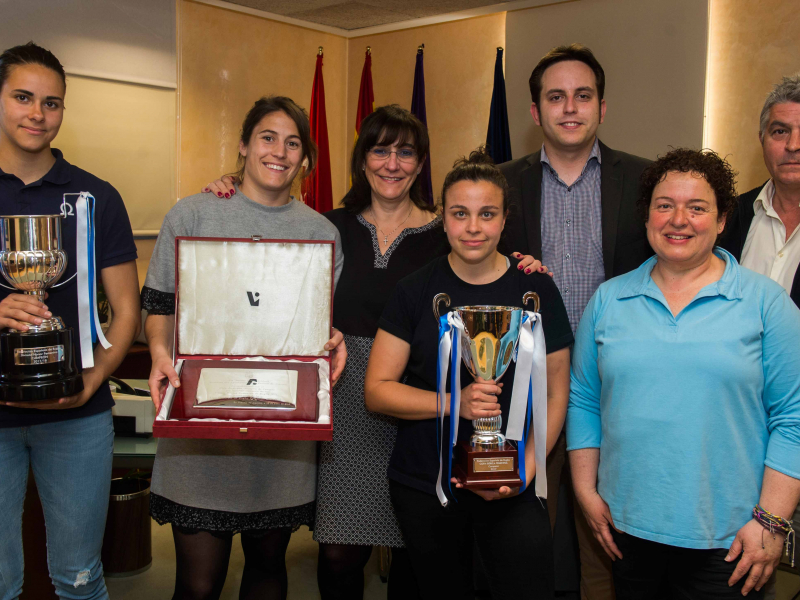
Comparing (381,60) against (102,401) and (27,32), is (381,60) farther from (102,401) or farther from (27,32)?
(102,401)

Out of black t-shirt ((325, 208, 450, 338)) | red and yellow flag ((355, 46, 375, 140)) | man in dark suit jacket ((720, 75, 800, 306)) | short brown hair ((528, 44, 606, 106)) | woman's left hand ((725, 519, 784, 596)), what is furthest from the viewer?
red and yellow flag ((355, 46, 375, 140))

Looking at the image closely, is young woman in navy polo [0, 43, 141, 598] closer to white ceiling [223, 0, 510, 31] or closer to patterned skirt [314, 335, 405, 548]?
patterned skirt [314, 335, 405, 548]

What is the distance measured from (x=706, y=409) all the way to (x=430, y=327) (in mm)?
703

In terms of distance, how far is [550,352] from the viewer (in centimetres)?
187

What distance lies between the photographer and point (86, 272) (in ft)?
6.22

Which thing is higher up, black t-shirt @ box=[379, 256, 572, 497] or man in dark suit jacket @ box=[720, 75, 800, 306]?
man in dark suit jacket @ box=[720, 75, 800, 306]

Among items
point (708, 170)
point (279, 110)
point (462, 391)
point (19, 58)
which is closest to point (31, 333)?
point (19, 58)

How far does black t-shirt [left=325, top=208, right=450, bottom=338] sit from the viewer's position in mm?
2209

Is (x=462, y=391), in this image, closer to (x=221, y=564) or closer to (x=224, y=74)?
(x=221, y=564)

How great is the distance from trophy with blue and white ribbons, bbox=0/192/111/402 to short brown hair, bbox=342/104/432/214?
35.4 inches

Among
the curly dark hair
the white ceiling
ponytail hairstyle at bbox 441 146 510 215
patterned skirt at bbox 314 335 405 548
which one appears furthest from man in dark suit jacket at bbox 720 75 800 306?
the white ceiling

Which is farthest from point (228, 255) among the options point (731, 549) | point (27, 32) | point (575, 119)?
point (27, 32)

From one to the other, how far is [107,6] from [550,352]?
449 centimetres

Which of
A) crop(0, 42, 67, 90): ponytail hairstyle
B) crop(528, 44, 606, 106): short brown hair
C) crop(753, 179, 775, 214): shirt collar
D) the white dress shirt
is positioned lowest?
the white dress shirt
